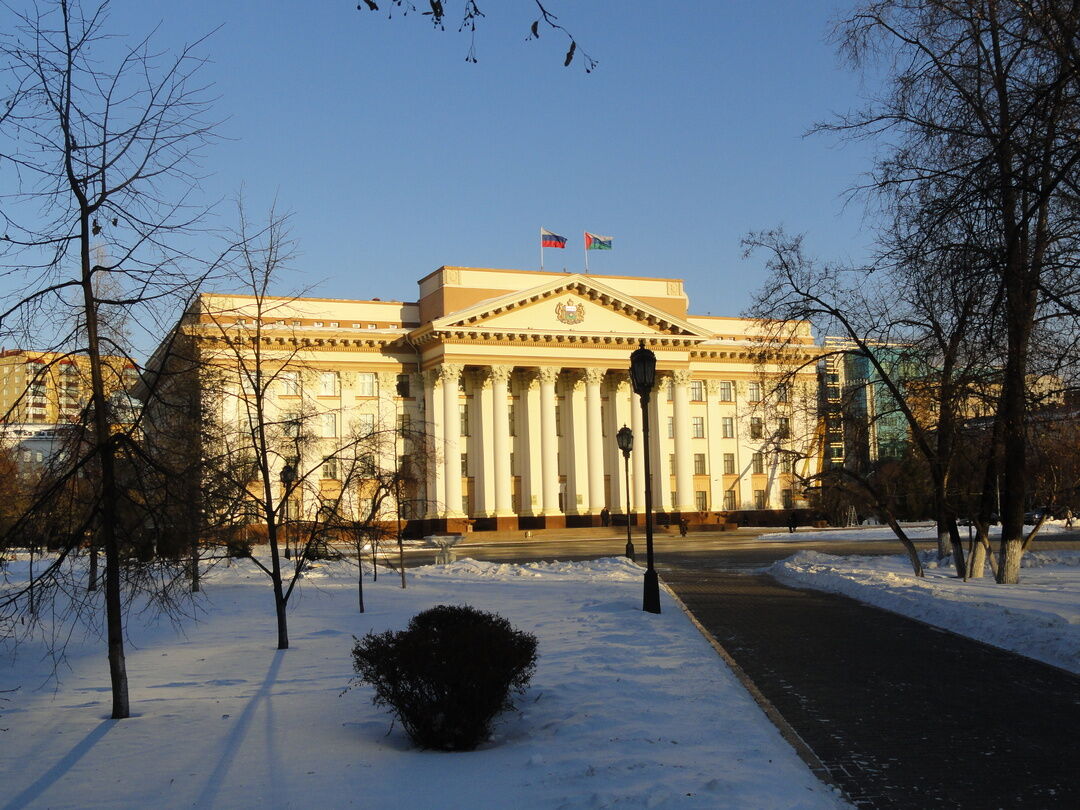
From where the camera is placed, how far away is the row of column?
66.1m

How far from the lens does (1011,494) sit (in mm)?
20984

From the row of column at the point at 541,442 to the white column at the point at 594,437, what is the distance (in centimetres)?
7

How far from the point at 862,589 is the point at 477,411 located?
165 ft

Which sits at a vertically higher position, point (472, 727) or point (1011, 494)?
point (1011, 494)

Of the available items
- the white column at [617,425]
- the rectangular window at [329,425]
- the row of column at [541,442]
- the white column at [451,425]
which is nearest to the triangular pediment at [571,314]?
the row of column at [541,442]

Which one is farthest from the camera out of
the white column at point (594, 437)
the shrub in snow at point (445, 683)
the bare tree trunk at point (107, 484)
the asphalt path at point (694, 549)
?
the white column at point (594, 437)

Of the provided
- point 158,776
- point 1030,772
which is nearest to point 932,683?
point 1030,772

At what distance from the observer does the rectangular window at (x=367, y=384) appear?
68.7 meters

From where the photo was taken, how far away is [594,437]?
229 feet

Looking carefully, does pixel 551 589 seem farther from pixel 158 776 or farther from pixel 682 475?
pixel 682 475

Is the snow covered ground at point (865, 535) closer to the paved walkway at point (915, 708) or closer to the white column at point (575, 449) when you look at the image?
the white column at point (575, 449)

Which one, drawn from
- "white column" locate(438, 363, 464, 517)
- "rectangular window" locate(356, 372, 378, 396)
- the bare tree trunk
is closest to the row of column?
"white column" locate(438, 363, 464, 517)

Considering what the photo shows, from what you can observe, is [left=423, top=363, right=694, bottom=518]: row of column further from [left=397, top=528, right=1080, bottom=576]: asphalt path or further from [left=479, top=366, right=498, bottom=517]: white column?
[left=397, top=528, right=1080, bottom=576]: asphalt path

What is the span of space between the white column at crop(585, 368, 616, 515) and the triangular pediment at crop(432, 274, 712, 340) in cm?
321
